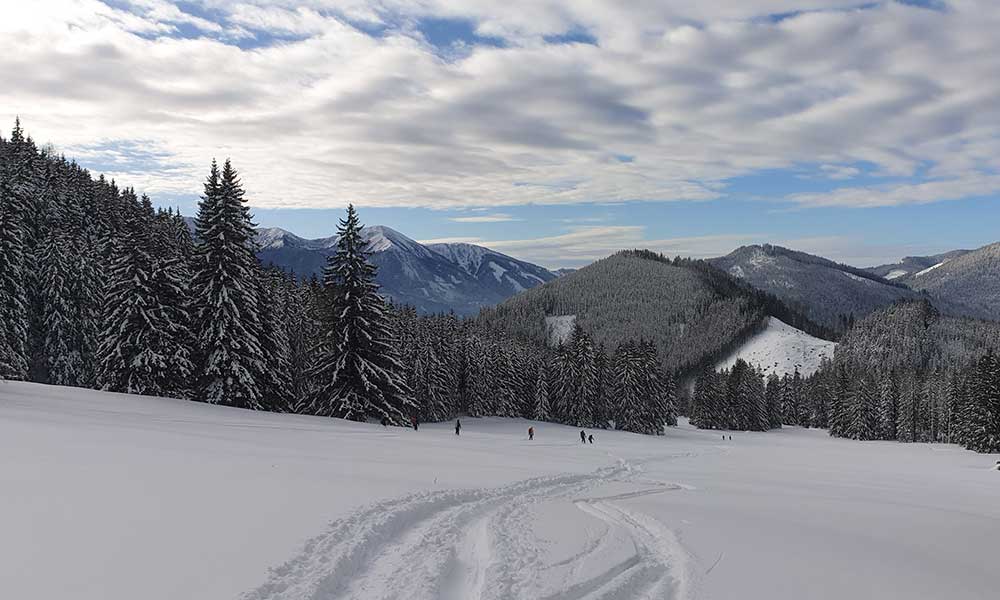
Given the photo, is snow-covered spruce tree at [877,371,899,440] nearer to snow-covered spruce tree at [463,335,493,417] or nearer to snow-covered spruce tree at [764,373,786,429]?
snow-covered spruce tree at [764,373,786,429]

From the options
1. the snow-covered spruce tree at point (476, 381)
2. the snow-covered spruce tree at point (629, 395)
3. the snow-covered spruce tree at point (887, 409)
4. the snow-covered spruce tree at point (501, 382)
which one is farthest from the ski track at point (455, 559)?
the snow-covered spruce tree at point (887, 409)

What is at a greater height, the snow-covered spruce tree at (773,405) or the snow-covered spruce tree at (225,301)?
the snow-covered spruce tree at (225,301)

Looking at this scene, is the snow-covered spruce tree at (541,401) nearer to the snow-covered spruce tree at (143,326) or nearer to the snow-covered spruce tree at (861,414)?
the snow-covered spruce tree at (143,326)

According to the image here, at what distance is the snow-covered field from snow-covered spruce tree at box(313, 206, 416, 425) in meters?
17.4

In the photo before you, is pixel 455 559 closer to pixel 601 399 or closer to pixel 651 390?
pixel 601 399

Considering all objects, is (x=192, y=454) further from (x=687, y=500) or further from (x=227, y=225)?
(x=227, y=225)

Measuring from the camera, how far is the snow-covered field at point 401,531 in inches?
281

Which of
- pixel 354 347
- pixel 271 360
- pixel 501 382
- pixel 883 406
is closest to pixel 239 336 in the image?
pixel 271 360

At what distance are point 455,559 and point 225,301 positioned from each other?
2977 centimetres

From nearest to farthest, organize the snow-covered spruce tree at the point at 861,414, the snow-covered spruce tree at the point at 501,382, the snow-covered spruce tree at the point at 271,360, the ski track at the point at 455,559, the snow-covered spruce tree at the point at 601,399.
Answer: the ski track at the point at 455,559, the snow-covered spruce tree at the point at 271,360, the snow-covered spruce tree at the point at 501,382, the snow-covered spruce tree at the point at 601,399, the snow-covered spruce tree at the point at 861,414

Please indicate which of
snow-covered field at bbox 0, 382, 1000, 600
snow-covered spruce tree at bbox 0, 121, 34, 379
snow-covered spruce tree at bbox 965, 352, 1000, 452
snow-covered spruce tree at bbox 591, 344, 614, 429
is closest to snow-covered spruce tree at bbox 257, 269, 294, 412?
snow-covered spruce tree at bbox 0, 121, 34, 379

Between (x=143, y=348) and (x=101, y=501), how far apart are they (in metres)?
31.1

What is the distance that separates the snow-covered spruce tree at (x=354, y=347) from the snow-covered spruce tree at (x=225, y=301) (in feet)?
→ 14.1

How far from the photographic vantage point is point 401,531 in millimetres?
10352
